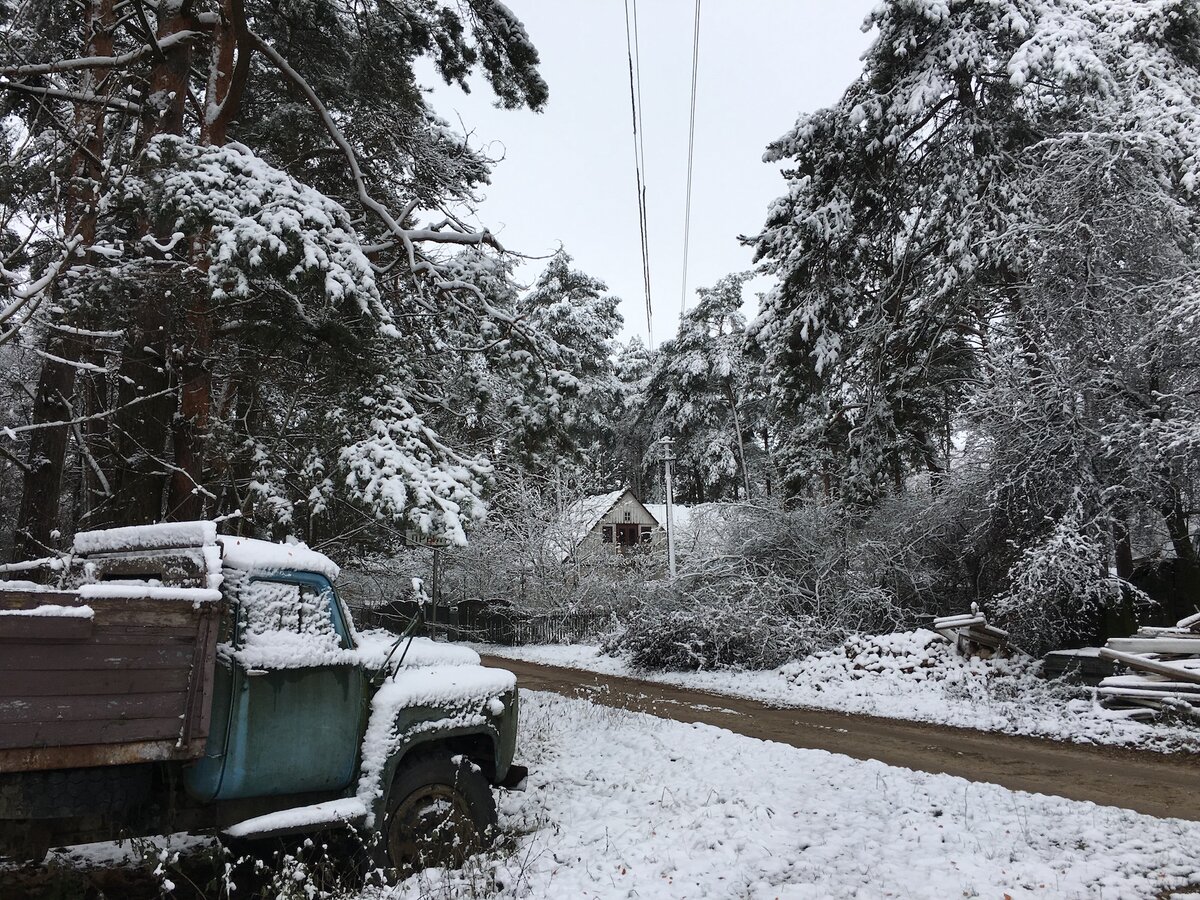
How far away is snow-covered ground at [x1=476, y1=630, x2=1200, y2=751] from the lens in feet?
32.3

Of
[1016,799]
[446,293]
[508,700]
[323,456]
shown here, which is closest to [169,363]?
[323,456]

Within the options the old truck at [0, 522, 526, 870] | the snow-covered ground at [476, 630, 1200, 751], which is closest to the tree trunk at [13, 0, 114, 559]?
the old truck at [0, 522, 526, 870]

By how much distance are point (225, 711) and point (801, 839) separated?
4362mm

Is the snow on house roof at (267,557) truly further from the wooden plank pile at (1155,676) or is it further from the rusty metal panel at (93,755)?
the wooden plank pile at (1155,676)

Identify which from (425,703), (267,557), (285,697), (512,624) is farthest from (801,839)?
(512,624)

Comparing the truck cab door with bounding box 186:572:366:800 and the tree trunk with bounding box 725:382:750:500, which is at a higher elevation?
the tree trunk with bounding box 725:382:750:500

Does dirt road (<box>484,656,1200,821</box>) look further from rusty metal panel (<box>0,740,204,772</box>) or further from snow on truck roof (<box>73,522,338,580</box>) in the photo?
rusty metal panel (<box>0,740,204,772</box>)

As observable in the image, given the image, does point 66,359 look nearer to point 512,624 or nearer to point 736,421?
point 512,624

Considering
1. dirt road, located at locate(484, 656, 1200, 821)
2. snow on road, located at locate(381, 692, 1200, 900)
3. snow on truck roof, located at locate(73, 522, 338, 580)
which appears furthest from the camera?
dirt road, located at locate(484, 656, 1200, 821)

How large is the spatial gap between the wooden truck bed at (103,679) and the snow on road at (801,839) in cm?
175

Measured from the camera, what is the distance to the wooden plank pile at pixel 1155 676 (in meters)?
9.95

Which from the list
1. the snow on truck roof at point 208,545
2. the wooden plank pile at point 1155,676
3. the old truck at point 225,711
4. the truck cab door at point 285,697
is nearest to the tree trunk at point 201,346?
the snow on truck roof at point 208,545

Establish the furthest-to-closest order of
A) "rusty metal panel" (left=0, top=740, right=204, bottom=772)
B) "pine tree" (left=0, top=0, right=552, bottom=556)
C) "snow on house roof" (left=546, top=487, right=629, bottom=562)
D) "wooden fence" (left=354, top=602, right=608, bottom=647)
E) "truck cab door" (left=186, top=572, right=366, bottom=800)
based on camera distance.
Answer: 1. "snow on house roof" (left=546, top=487, right=629, bottom=562)
2. "wooden fence" (left=354, top=602, right=608, bottom=647)
3. "pine tree" (left=0, top=0, right=552, bottom=556)
4. "truck cab door" (left=186, top=572, right=366, bottom=800)
5. "rusty metal panel" (left=0, top=740, right=204, bottom=772)

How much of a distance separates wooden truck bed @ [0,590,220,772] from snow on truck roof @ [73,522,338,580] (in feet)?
1.82
